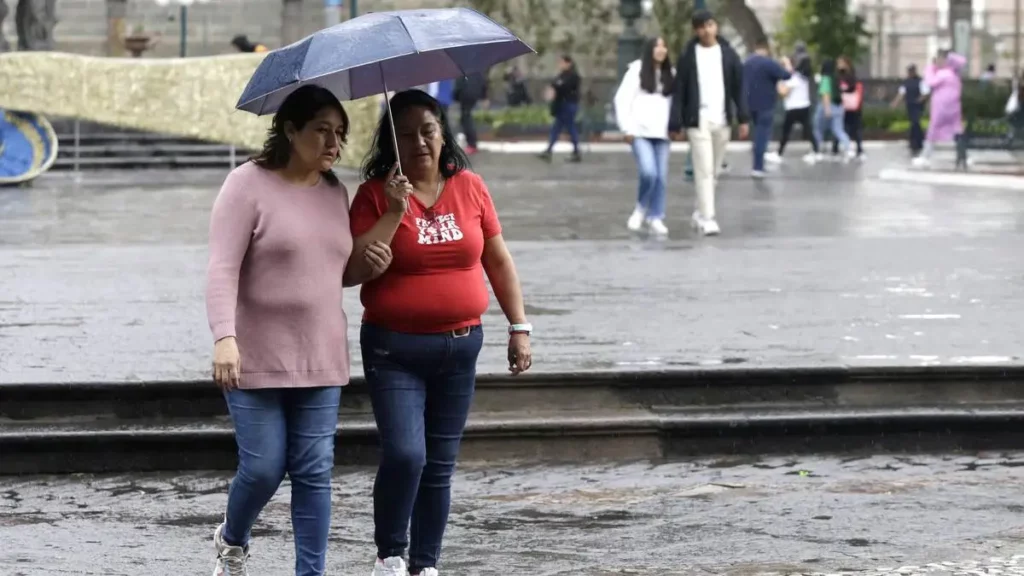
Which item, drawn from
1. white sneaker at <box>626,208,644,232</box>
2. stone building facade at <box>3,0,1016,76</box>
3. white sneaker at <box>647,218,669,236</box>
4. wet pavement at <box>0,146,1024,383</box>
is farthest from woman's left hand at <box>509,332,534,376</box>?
stone building facade at <box>3,0,1016,76</box>

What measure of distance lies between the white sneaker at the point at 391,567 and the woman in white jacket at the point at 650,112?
952 centimetres

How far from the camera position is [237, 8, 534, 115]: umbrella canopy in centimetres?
522

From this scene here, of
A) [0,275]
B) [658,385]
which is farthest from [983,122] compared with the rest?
[658,385]

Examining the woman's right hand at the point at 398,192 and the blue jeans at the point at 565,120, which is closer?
the woman's right hand at the point at 398,192

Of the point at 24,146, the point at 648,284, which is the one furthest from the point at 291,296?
the point at 24,146

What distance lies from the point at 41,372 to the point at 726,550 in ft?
11.3

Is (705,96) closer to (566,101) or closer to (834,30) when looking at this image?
(566,101)

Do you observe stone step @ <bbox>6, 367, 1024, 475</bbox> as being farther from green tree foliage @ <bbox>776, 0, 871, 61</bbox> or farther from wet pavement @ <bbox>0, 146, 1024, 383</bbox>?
green tree foliage @ <bbox>776, 0, 871, 61</bbox>

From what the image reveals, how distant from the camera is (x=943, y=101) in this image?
26500 millimetres

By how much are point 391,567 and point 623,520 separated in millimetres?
1363

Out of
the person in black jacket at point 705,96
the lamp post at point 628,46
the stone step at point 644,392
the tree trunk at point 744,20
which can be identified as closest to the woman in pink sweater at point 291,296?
the stone step at point 644,392

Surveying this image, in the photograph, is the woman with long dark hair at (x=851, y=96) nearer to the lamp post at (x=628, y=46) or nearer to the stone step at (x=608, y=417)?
the lamp post at (x=628, y=46)

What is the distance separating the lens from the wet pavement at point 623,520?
20.5 feet

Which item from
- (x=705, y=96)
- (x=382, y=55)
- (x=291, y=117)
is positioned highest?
(x=382, y=55)
